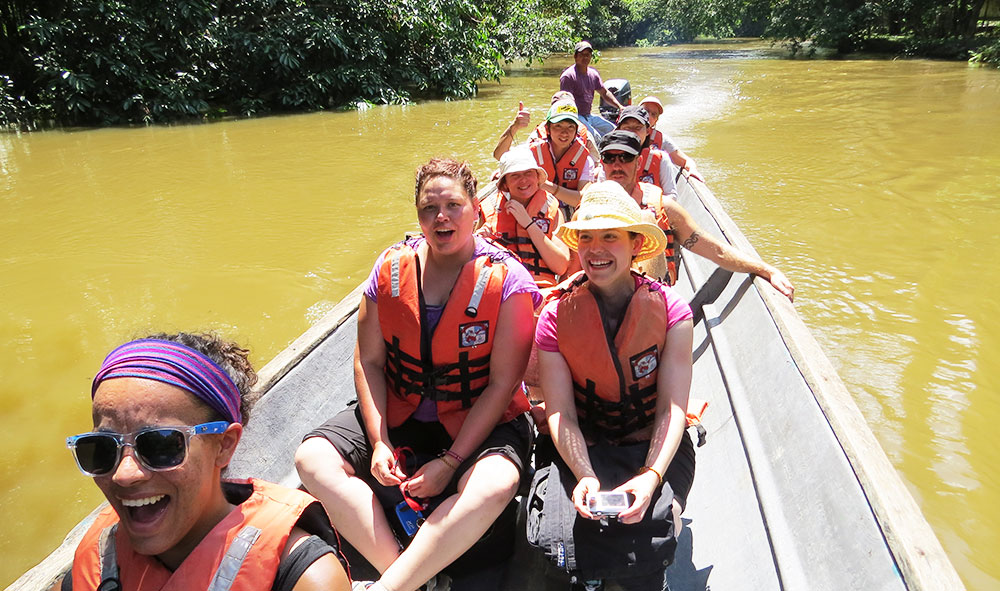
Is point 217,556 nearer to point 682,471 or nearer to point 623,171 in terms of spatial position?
point 682,471

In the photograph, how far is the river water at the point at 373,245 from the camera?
350 centimetres

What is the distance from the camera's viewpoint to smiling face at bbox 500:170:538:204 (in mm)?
3111

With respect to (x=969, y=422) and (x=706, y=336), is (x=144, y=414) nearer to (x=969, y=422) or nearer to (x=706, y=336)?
(x=706, y=336)

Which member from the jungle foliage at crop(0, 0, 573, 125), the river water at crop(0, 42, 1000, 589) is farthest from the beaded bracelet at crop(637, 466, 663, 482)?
the jungle foliage at crop(0, 0, 573, 125)

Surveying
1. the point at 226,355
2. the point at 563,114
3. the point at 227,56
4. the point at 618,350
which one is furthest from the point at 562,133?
the point at 227,56

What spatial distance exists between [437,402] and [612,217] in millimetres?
788

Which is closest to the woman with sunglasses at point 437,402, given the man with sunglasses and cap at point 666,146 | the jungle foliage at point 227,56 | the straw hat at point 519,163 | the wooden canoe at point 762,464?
the wooden canoe at point 762,464

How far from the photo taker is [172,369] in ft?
3.66

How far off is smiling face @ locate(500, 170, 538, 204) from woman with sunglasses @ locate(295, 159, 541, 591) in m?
1.05

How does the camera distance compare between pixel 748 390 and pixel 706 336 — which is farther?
pixel 706 336

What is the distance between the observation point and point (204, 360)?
46.2 inches

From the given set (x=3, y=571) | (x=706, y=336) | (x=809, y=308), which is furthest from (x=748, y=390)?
(x=3, y=571)

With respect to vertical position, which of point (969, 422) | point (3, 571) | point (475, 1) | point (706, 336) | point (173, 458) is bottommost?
point (969, 422)

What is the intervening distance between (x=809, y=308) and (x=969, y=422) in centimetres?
150
